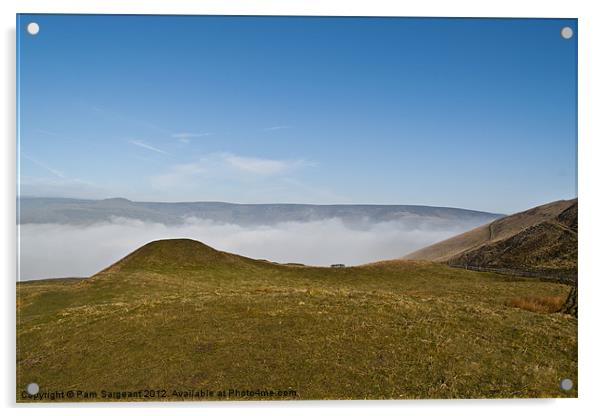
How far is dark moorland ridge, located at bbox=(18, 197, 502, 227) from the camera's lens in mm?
5902

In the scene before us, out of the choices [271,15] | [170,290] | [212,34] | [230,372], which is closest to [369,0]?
[271,15]

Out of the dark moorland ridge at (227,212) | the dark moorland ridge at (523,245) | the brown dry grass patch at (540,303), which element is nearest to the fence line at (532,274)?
the dark moorland ridge at (523,245)

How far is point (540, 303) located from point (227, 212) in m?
3.97

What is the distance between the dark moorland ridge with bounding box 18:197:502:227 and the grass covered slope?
436mm

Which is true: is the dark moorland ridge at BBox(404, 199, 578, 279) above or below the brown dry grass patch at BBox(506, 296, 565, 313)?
above

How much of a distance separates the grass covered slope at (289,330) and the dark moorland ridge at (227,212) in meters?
0.44

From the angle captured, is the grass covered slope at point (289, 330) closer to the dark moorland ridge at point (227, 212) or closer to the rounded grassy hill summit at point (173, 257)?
the rounded grassy hill summit at point (173, 257)

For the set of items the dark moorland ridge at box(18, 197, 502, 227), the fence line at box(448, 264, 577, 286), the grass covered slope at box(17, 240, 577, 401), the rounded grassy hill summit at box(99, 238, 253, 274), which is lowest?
the grass covered slope at box(17, 240, 577, 401)

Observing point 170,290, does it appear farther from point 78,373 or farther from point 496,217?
point 496,217

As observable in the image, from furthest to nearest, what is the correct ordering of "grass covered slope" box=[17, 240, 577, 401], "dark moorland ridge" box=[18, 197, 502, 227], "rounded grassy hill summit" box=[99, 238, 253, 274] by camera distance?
1. "rounded grassy hill summit" box=[99, 238, 253, 274]
2. "dark moorland ridge" box=[18, 197, 502, 227]
3. "grass covered slope" box=[17, 240, 577, 401]

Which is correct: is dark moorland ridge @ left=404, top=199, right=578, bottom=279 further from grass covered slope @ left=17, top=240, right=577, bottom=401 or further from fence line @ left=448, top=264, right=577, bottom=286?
grass covered slope @ left=17, top=240, right=577, bottom=401

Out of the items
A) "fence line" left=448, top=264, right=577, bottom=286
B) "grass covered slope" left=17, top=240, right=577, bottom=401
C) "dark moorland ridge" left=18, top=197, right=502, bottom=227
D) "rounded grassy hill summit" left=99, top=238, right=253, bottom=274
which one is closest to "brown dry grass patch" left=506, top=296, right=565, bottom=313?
"grass covered slope" left=17, top=240, right=577, bottom=401

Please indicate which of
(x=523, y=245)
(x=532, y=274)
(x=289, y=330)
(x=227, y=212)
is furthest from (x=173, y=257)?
(x=532, y=274)

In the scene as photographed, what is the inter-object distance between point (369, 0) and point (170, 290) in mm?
4305
